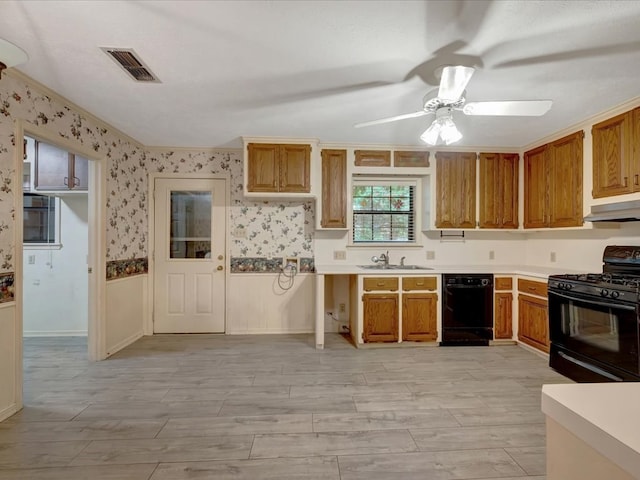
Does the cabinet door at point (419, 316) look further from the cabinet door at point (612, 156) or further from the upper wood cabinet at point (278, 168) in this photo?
the cabinet door at point (612, 156)

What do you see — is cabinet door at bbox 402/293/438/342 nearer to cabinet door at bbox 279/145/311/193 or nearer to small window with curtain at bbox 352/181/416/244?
small window with curtain at bbox 352/181/416/244

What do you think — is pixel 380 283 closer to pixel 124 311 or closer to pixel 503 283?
pixel 503 283

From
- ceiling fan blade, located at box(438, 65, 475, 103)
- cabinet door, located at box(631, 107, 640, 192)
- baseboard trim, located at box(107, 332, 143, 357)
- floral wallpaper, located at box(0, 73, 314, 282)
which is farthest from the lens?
baseboard trim, located at box(107, 332, 143, 357)

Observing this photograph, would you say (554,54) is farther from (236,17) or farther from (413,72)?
(236,17)

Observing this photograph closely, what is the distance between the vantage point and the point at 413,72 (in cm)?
230

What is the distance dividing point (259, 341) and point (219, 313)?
720 mm

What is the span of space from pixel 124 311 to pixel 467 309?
13.0 ft

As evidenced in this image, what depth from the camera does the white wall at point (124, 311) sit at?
3510 mm

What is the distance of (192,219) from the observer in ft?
14.2

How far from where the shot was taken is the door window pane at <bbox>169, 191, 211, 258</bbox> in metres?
4.31

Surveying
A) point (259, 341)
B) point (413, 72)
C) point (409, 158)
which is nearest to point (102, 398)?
point (259, 341)

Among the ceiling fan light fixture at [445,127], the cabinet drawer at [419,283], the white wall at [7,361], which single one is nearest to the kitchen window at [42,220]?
the white wall at [7,361]

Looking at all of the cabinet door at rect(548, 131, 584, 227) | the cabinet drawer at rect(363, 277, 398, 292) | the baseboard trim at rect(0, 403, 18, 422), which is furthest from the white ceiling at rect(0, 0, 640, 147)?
the baseboard trim at rect(0, 403, 18, 422)

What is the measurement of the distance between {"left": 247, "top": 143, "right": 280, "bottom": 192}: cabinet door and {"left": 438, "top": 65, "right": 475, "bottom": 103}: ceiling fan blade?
81.7 inches
